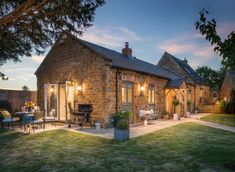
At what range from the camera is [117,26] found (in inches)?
620

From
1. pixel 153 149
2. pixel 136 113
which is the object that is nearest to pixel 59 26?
pixel 153 149

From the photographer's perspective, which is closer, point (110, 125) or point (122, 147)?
point (122, 147)

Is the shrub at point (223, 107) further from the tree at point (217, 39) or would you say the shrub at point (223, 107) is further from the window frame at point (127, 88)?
the tree at point (217, 39)

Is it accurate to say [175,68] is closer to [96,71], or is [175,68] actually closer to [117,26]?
[117,26]

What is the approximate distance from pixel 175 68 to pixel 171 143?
21.1 meters

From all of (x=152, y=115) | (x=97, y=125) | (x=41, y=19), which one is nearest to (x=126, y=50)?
(x=152, y=115)

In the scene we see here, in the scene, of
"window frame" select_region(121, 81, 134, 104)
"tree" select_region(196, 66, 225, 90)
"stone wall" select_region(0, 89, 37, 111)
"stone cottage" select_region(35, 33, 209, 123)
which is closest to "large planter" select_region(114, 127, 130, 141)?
"stone cottage" select_region(35, 33, 209, 123)

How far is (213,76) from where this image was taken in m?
51.5

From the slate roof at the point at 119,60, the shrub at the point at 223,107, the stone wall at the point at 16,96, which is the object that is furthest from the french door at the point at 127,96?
the shrub at the point at 223,107

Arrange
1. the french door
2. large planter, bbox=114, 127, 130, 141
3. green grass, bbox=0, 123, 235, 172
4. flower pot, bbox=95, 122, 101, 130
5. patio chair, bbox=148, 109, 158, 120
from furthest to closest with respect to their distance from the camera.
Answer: patio chair, bbox=148, 109, 158, 120 < the french door < flower pot, bbox=95, 122, 101, 130 < large planter, bbox=114, 127, 130, 141 < green grass, bbox=0, 123, 235, 172

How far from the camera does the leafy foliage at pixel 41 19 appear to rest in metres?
8.30

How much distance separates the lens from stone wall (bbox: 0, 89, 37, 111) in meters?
20.4

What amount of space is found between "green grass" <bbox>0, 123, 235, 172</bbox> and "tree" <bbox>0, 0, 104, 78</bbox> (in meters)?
5.23

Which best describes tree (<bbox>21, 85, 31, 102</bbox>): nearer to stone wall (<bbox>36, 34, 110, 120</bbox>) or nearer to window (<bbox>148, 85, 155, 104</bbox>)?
stone wall (<bbox>36, 34, 110, 120</bbox>)
